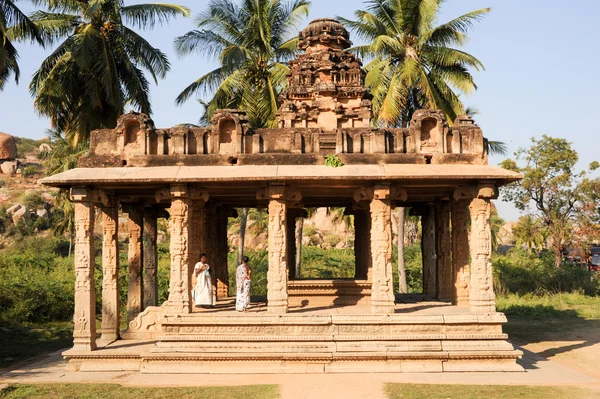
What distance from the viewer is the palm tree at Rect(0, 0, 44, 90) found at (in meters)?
14.0

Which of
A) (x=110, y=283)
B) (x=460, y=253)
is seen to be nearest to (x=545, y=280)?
(x=460, y=253)

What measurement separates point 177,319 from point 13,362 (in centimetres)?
444

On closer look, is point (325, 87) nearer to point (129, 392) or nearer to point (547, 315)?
point (129, 392)

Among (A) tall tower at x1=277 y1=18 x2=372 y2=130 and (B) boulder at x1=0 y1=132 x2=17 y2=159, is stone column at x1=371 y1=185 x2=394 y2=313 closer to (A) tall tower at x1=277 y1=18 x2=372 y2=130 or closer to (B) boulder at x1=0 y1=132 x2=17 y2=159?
(A) tall tower at x1=277 y1=18 x2=372 y2=130

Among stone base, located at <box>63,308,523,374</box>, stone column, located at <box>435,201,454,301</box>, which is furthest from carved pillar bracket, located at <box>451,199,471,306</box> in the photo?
stone base, located at <box>63,308,523,374</box>

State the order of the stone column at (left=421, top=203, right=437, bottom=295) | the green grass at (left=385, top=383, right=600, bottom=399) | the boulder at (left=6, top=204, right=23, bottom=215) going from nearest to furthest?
1. the green grass at (left=385, top=383, right=600, bottom=399)
2. the stone column at (left=421, top=203, right=437, bottom=295)
3. the boulder at (left=6, top=204, right=23, bottom=215)

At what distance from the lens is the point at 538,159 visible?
90.9 ft

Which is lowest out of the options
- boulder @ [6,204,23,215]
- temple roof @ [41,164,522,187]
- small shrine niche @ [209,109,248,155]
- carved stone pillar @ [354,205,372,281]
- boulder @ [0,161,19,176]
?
carved stone pillar @ [354,205,372,281]

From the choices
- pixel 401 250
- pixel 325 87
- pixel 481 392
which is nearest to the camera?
pixel 481 392

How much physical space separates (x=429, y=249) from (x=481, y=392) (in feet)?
22.4

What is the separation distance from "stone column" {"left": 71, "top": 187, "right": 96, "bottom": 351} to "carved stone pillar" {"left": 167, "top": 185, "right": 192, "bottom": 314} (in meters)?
1.46

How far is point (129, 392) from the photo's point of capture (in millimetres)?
9484

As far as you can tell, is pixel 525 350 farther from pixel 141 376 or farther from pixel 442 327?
pixel 141 376

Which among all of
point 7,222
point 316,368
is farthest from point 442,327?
→ point 7,222
